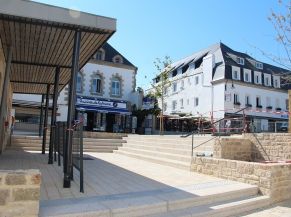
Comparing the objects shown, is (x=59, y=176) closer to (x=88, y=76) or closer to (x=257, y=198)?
(x=257, y=198)

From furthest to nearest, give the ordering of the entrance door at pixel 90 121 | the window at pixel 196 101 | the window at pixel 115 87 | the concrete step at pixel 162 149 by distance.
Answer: the window at pixel 196 101 < the window at pixel 115 87 < the entrance door at pixel 90 121 < the concrete step at pixel 162 149

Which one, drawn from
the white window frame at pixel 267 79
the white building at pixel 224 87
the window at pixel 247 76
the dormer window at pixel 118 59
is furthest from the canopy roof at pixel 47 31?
the white window frame at pixel 267 79

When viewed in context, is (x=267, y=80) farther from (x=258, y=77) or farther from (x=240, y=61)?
(x=240, y=61)

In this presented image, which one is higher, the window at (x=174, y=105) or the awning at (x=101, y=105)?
the window at (x=174, y=105)

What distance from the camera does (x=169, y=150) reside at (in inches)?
504

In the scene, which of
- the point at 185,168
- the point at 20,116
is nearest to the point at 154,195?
the point at 185,168

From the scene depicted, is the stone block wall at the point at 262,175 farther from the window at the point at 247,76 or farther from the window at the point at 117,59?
the window at the point at 247,76

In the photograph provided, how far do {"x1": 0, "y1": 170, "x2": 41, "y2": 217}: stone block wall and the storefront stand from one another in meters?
25.8

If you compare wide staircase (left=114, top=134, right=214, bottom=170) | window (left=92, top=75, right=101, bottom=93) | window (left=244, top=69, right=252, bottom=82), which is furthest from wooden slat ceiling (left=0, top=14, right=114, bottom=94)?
window (left=244, top=69, right=252, bottom=82)

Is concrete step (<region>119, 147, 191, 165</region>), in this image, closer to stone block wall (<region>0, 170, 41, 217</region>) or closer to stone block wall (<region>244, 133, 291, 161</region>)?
stone block wall (<region>244, 133, 291, 161</region>)

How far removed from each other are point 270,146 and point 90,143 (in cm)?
999

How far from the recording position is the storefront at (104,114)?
30.5 metres

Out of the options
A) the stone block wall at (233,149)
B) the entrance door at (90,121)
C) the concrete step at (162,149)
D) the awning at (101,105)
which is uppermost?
the awning at (101,105)

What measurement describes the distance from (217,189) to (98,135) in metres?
12.7
